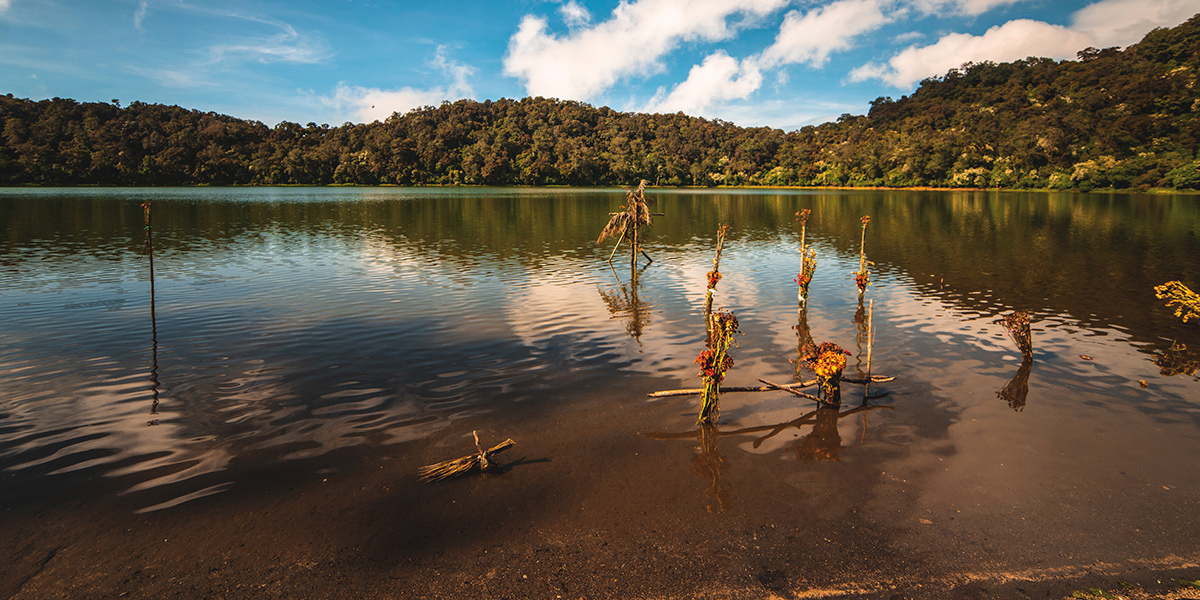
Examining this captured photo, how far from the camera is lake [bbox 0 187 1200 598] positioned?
285 inches

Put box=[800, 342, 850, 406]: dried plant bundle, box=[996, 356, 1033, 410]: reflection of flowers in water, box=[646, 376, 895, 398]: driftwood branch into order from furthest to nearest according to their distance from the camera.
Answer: box=[996, 356, 1033, 410]: reflection of flowers in water
box=[800, 342, 850, 406]: dried plant bundle
box=[646, 376, 895, 398]: driftwood branch

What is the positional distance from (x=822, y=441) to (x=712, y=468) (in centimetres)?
253

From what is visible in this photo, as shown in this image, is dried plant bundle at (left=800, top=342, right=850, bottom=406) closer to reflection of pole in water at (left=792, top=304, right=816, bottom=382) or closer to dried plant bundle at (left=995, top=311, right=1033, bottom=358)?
reflection of pole in water at (left=792, top=304, right=816, bottom=382)

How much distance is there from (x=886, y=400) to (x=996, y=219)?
62.4 m

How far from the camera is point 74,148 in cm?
15175

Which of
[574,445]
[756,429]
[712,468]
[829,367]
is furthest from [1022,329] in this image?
[574,445]

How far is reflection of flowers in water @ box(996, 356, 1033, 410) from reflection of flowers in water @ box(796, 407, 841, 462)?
4.17 m

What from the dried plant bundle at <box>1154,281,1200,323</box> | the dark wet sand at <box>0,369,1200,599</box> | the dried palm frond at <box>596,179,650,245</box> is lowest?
the dark wet sand at <box>0,369,1200,599</box>

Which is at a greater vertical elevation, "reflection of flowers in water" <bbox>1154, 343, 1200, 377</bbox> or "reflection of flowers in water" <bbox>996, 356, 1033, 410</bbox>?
"reflection of flowers in water" <bbox>1154, 343, 1200, 377</bbox>

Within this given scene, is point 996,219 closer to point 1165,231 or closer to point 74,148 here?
point 1165,231

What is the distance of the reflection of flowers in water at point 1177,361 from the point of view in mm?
14562

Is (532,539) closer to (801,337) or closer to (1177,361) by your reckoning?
(801,337)

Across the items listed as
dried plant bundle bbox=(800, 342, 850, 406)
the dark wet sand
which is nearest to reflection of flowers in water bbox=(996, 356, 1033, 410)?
dried plant bundle bbox=(800, 342, 850, 406)

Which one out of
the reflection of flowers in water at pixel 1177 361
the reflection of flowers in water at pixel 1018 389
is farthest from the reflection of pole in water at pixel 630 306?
the reflection of flowers in water at pixel 1177 361
